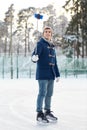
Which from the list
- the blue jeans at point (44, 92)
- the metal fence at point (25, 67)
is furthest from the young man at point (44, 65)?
the metal fence at point (25, 67)

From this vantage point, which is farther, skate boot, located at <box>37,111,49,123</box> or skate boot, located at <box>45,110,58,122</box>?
skate boot, located at <box>45,110,58,122</box>

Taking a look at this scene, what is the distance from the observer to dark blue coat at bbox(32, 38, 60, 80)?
754 centimetres

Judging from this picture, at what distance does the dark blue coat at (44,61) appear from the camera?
754cm

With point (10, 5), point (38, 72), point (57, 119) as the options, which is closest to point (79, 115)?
point (57, 119)

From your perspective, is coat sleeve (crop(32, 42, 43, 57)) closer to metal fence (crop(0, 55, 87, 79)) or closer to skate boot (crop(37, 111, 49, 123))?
skate boot (crop(37, 111, 49, 123))

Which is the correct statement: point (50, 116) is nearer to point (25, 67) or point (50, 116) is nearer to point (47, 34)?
point (47, 34)

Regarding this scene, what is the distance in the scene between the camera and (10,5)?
68.9 metres

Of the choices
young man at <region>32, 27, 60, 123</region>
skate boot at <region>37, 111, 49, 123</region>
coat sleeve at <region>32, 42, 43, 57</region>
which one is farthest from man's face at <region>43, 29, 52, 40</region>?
skate boot at <region>37, 111, 49, 123</region>

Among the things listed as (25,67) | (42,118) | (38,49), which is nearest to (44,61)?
(38,49)

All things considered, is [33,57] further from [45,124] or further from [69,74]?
[69,74]

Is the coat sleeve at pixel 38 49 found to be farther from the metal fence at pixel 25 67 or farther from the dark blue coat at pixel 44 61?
the metal fence at pixel 25 67

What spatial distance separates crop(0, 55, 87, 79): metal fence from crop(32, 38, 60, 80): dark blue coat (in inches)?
965

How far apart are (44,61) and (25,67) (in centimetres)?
2603

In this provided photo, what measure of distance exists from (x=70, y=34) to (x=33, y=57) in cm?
3942
